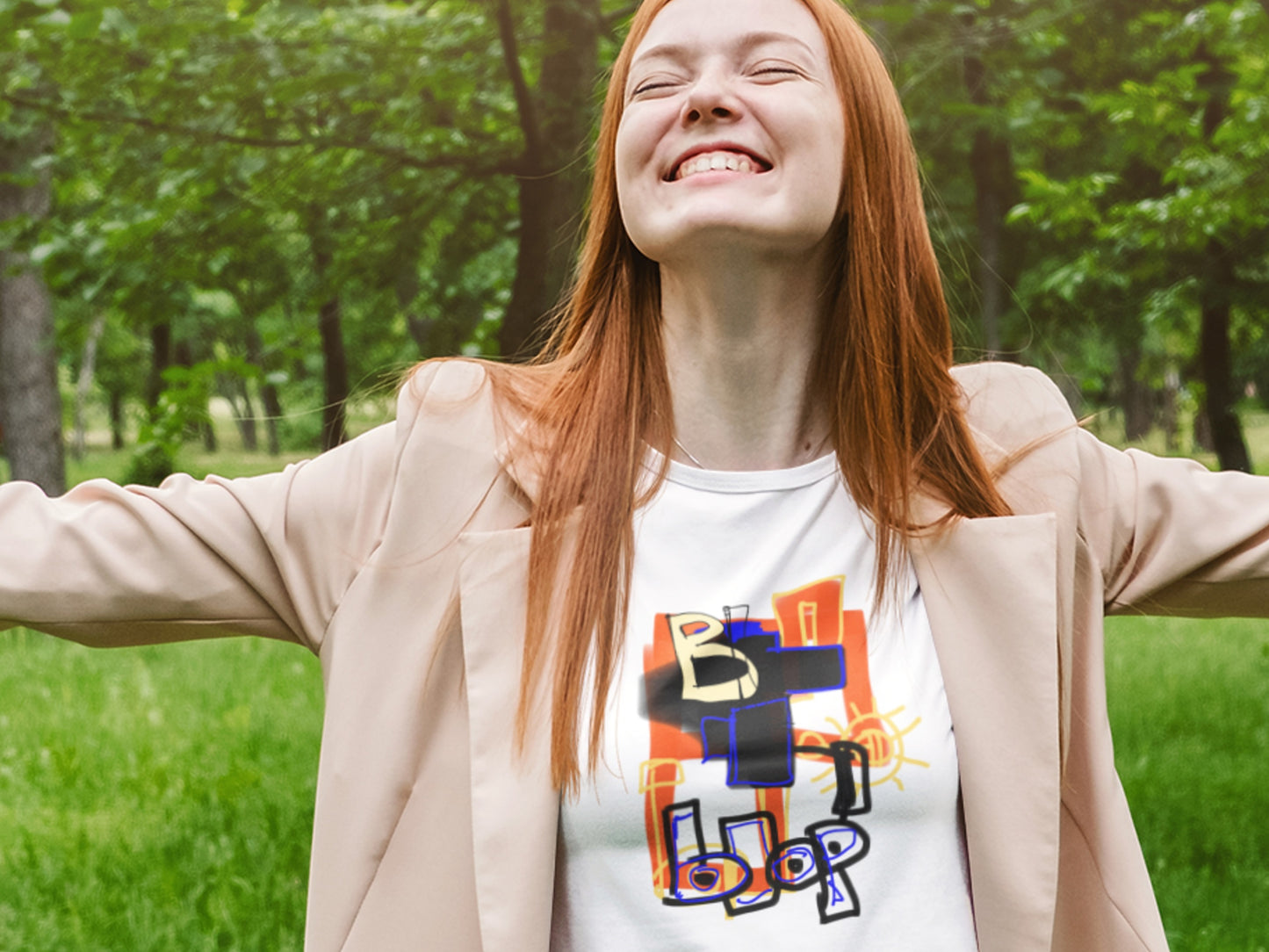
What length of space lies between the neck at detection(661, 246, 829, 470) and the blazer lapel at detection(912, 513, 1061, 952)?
0.25 m

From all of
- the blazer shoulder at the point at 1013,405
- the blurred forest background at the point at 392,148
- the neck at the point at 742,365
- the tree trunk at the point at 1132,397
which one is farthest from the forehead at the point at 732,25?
the tree trunk at the point at 1132,397

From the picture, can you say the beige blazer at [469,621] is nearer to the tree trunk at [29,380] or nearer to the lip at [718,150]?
the lip at [718,150]

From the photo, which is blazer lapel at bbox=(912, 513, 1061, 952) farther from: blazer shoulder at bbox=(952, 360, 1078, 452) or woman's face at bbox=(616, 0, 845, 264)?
woman's face at bbox=(616, 0, 845, 264)

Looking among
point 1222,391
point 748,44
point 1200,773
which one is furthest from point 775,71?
point 1222,391

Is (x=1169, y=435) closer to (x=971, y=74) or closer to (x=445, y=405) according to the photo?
(x=971, y=74)

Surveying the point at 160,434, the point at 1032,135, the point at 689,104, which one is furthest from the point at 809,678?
the point at 1032,135

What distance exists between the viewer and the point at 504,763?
149 cm

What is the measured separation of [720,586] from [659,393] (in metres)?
0.31

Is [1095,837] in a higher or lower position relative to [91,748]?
higher

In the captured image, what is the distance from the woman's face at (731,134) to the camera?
162 centimetres

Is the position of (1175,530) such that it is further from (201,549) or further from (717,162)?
(201,549)

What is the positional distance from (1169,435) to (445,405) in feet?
85.0

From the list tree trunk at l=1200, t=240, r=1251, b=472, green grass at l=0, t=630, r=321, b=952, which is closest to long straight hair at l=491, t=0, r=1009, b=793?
green grass at l=0, t=630, r=321, b=952

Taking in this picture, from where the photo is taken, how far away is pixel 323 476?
5.27ft
